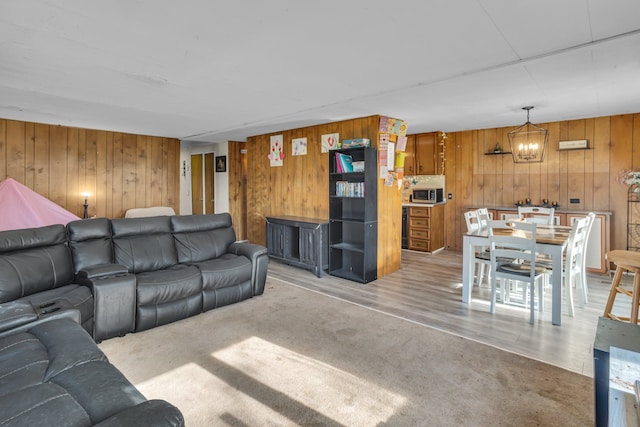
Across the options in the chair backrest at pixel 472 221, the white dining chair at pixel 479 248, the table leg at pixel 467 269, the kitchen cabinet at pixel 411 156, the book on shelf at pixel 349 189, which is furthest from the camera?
the kitchen cabinet at pixel 411 156

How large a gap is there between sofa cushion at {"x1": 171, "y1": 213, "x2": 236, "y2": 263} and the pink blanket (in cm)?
181

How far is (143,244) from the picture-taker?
3.67 metres

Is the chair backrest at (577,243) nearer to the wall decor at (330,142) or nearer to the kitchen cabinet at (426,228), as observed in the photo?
the kitchen cabinet at (426,228)

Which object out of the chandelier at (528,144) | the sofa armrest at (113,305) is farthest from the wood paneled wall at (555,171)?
the sofa armrest at (113,305)

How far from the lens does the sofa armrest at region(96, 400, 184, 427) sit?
119cm

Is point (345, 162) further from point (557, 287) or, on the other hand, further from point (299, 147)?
point (557, 287)

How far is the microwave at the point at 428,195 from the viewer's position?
679cm

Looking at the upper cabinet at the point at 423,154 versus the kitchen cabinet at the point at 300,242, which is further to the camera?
the upper cabinet at the point at 423,154

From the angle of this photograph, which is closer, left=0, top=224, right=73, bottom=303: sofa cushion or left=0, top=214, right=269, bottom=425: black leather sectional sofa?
left=0, top=214, right=269, bottom=425: black leather sectional sofa

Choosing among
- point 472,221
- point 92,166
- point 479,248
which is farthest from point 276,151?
point 479,248

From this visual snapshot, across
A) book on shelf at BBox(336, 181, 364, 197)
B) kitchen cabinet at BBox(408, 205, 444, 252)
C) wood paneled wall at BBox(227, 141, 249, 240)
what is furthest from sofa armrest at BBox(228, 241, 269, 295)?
wood paneled wall at BBox(227, 141, 249, 240)

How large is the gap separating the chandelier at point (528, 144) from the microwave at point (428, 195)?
4.75 feet

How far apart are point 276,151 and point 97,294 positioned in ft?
13.3

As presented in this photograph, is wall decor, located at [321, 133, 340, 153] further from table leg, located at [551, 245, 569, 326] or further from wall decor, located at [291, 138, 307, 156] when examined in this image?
table leg, located at [551, 245, 569, 326]
